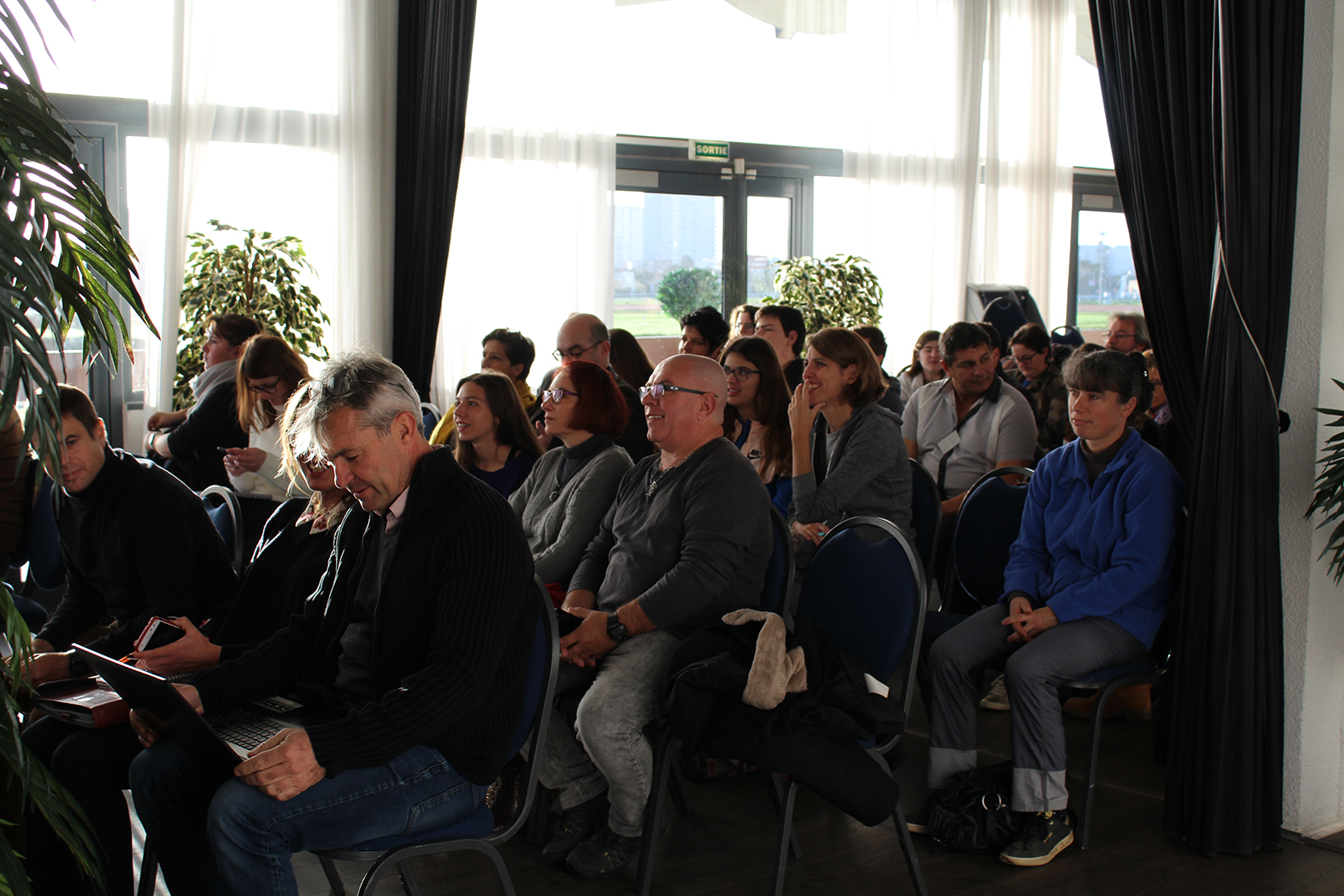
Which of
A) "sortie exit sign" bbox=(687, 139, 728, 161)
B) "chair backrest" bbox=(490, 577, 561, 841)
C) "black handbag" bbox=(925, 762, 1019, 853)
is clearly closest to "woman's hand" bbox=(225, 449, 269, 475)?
"chair backrest" bbox=(490, 577, 561, 841)

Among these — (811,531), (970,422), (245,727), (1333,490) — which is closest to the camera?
(245,727)

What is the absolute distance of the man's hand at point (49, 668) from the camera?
91.0 inches

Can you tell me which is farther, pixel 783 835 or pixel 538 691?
pixel 783 835

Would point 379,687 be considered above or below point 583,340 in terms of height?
below

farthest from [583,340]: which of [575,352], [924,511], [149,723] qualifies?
[149,723]

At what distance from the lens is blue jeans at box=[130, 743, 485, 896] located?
1.80 metres

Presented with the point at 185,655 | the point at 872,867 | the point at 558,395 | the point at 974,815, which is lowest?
the point at 872,867

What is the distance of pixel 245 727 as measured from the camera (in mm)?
2105

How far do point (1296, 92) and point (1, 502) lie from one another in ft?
11.9

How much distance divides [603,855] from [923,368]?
4600mm

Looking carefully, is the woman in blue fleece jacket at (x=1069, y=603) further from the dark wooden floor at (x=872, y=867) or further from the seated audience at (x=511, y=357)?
the seated audience at (x=511, y=357)

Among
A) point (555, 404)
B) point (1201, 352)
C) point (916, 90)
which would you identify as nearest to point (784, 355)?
point (555, 404)

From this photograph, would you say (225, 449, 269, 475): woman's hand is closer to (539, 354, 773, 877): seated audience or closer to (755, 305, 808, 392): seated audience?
(539, 354, 773, 877): seated audience

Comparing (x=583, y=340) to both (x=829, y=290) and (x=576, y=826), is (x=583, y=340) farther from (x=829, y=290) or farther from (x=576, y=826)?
(x=829, y=290)
